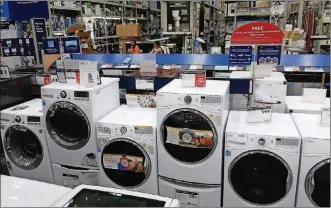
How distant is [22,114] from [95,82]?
2.61 feet

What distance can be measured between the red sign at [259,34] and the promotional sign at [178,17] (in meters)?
3.67

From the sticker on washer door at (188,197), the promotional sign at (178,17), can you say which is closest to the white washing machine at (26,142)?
the sticker on washer door at (188,197)

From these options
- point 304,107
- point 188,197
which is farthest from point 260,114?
point 188,197

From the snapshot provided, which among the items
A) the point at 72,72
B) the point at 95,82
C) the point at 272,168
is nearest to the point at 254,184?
the point at 272,168

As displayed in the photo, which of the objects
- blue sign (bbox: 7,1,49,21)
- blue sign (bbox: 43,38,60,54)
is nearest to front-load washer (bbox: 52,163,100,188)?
blue sign (bbox: 43,38,60,54)

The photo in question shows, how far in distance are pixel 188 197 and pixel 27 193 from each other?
1708 millimetres

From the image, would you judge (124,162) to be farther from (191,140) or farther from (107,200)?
(107,200)

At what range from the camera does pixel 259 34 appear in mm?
2389

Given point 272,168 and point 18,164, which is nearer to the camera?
point 272,168

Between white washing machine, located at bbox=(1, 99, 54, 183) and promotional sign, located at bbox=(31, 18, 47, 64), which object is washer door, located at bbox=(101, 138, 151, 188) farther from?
promotional sign, located at bbox=(31, 18, 47, 64)

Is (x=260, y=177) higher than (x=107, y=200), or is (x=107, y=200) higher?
(x=107, y=200)

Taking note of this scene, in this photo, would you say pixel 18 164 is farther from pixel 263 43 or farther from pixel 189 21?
pixel 189 21

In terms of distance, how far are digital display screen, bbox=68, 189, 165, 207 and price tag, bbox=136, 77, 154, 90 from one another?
1742mm

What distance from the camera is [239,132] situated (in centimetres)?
224
